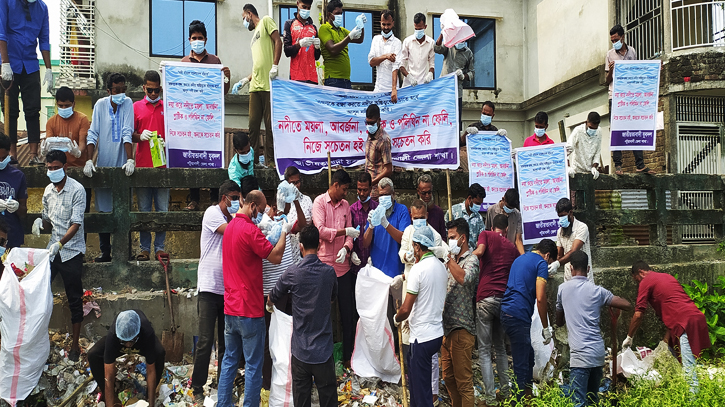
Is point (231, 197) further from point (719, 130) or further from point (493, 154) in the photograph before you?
point (719, 130)

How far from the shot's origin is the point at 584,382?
Answer: 5773 millimetres

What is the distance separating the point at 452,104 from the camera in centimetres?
803

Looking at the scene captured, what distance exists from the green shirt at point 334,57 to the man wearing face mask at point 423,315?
12.6 feet

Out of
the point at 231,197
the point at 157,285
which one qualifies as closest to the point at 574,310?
the point at 231,197

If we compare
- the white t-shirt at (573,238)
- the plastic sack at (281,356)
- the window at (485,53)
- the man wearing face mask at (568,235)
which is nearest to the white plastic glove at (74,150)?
the plastic sack at (281,356)

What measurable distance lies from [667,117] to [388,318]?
9910 mm

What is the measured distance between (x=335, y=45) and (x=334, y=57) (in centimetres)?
25

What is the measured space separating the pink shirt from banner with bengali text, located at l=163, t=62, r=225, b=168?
1.80m

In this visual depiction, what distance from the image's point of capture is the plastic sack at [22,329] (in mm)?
5527

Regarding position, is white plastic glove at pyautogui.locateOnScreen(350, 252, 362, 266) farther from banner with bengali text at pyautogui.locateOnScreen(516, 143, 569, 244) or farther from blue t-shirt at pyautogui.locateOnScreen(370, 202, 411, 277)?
banner with bengali text at pyautogui.locateOnScreen(516, 143, 569, 244)

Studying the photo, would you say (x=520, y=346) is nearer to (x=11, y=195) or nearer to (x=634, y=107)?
(x=634, y=107)

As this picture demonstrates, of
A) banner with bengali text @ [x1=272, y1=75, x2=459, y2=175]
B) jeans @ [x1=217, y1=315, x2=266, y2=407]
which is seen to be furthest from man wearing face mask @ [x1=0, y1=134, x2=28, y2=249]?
banner with bengali text @ [x1=272, y1=75, x2=459, y2=175]

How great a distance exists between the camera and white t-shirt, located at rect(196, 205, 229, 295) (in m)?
5.82

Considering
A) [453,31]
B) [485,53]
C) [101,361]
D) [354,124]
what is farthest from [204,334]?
[485,53]
